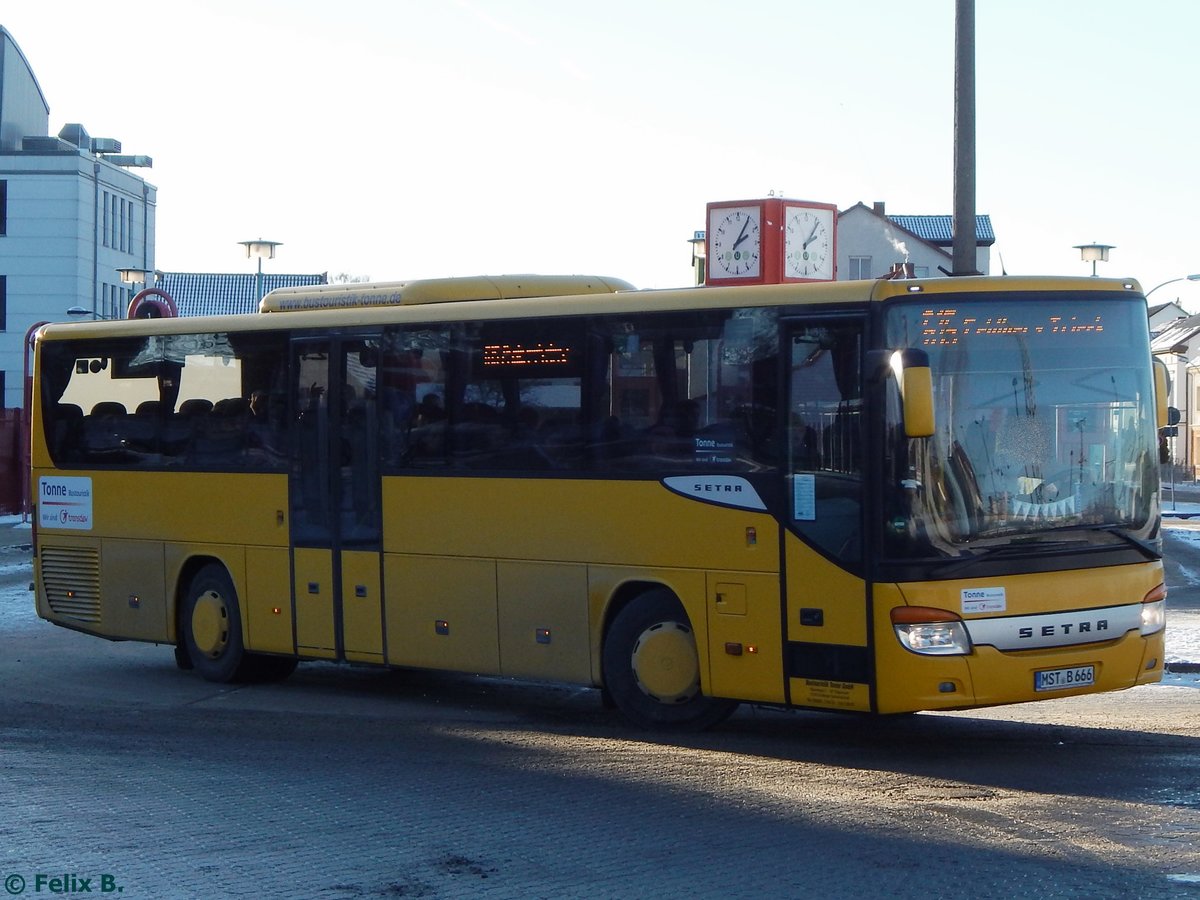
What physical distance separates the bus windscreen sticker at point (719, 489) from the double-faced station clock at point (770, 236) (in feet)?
49.4

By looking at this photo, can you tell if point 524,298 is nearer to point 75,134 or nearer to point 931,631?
point 931,631

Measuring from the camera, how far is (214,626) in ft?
47.3

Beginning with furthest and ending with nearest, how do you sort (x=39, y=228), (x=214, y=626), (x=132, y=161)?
(x=132, y=161), (x=39, y=228), (x=214, y=626)

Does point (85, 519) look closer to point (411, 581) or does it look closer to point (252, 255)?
point (411, 581)

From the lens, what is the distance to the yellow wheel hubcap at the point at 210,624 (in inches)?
567

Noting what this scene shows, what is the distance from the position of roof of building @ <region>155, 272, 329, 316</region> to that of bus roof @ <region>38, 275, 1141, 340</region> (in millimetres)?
78017

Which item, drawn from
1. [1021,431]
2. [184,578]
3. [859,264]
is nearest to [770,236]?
[184,578]

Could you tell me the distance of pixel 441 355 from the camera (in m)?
12.6

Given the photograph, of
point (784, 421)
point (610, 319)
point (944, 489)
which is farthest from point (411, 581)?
point (944, 489)

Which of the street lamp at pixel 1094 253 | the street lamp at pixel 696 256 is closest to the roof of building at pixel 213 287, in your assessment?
the street lamp at pixel 696 256

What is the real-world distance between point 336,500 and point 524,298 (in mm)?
2357

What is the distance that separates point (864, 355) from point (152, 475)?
7.19 meters

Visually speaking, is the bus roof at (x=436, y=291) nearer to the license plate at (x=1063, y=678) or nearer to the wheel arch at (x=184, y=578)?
the wheel arch at (x=184, y=578)

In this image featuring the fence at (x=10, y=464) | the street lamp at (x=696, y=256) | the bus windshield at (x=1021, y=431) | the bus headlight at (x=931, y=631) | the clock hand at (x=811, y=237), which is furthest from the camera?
the street lamp at (x=696, y=256)
